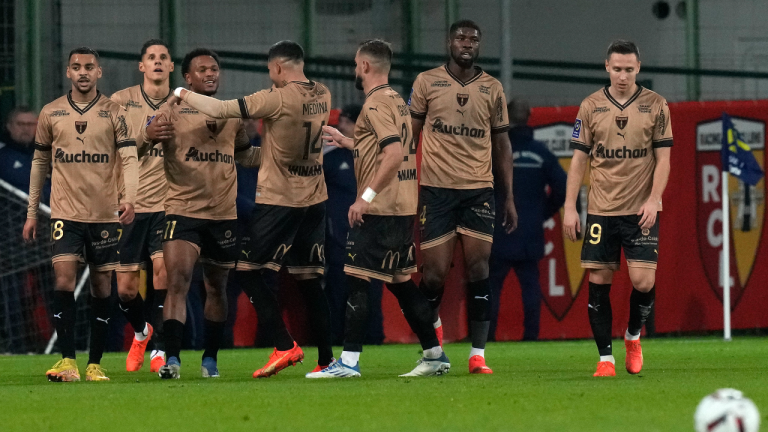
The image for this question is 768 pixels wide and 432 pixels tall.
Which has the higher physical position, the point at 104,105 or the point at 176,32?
the point at 176,32

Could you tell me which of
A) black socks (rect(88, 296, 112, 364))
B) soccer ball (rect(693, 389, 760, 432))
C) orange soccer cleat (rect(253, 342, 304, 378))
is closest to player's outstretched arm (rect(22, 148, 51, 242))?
black socks (rect(88, 296, 112, 364))

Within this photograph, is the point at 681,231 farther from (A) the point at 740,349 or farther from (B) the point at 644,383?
(B) the point at 644,383

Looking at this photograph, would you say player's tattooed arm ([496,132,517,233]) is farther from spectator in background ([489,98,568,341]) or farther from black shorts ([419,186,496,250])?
spectator in background ([489,98,568,341])

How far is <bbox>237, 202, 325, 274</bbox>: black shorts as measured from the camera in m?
8.53

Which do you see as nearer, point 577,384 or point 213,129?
point 577,384

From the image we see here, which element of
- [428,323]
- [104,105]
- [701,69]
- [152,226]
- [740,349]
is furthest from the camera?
[701,69]

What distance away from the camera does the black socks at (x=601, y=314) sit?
8.62 m

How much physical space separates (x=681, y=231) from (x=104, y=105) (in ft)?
21.4

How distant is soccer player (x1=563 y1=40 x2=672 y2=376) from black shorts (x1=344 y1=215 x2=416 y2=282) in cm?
107

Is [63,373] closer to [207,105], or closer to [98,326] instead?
[98,326]

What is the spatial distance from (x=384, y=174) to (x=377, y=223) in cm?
41

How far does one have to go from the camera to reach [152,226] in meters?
10.5

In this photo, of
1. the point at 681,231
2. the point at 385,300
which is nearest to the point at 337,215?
the point at 385,300

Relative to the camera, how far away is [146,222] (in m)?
10.4
